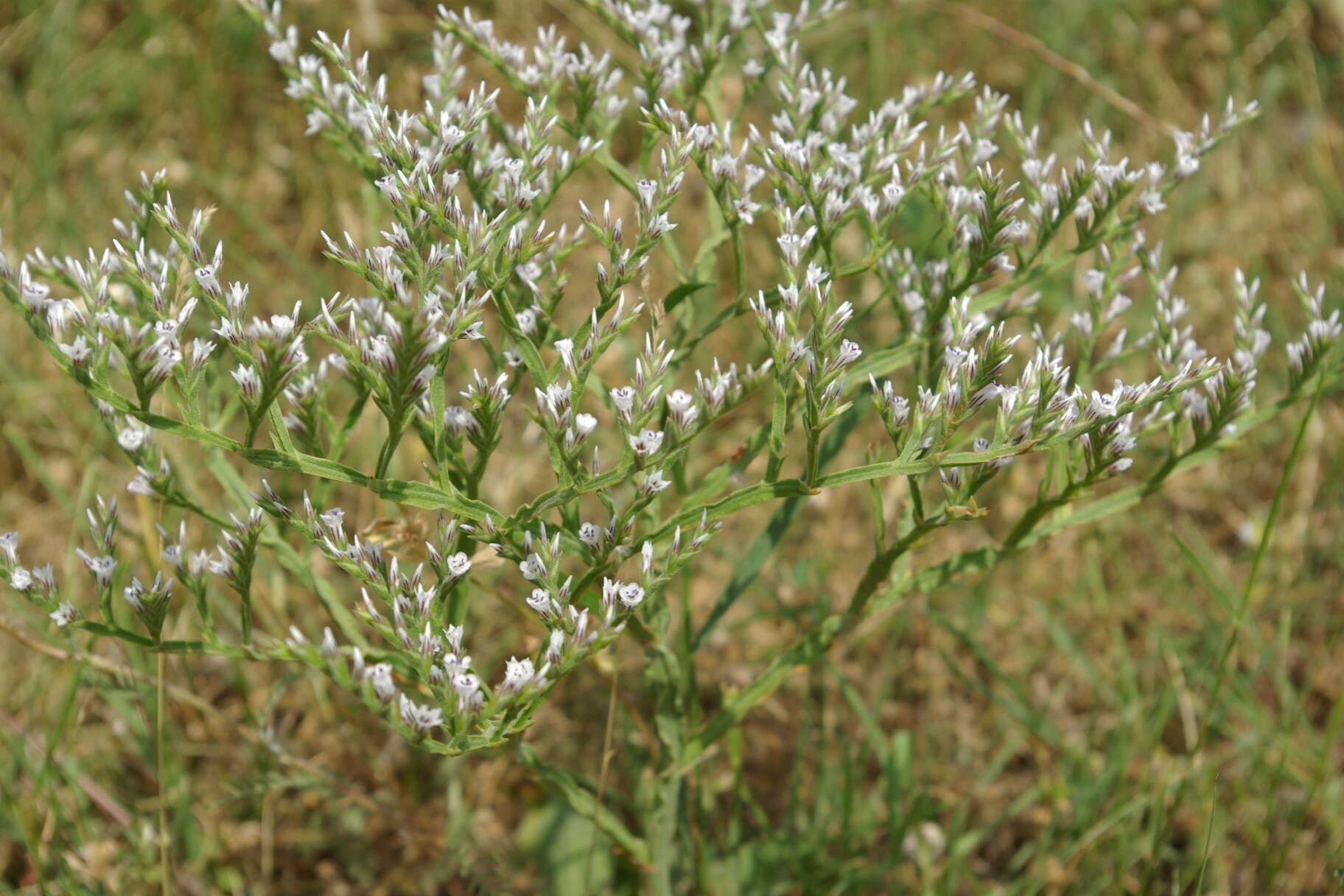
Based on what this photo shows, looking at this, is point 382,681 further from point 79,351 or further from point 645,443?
point 79,351

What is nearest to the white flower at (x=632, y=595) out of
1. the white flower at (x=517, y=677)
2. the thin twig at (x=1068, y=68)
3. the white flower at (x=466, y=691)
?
the white flower at (x=517, y=677)

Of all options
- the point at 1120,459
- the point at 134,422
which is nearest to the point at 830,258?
the point at 1120,459

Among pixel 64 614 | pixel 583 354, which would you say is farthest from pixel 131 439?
pixel 583 354

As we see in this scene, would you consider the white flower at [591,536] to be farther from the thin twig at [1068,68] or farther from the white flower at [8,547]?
the thin twig at [1068,68]

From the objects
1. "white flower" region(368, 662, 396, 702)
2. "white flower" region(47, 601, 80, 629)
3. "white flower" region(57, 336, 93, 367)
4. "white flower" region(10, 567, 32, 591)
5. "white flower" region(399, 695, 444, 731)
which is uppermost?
"white flower" region(57, 336, 93, 367)

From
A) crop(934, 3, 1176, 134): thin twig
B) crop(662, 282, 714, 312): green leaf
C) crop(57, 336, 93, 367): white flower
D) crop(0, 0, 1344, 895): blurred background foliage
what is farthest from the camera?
crop(934, 3, 1176, 134): thin twig

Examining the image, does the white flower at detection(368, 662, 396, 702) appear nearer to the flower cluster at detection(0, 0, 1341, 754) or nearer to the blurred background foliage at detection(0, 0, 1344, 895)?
the flower cluster at detection(0, 0, 1341, 754)

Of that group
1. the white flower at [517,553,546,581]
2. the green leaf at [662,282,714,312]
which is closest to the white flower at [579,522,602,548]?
the white flower at [517,553,546,581]

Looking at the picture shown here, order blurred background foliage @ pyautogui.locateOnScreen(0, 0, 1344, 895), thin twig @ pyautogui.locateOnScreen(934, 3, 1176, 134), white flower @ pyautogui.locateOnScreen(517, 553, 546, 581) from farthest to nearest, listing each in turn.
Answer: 1. thin twig @ pyautogui.locateOnScreen(934, 3, 1176, 134)
2. blurred background foliage @ pyautogui.locateOnScreen(0, 0, 1344, 895)
3. white flower @ pyautogui.locateOnScreen(517, 553, 546, 581)

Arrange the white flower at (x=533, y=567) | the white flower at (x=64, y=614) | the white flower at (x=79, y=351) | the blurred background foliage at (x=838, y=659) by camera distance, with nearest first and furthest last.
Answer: the white flower at (x=79, y=351) < the white flower at (x=533, y=567) < the white flower at (x=64, y=614) < the blurred background foliage at (x=838, y=659)
